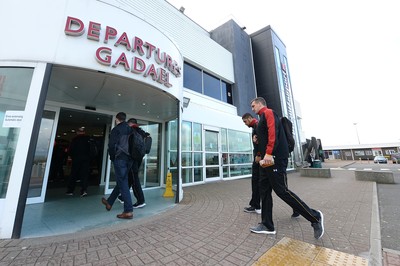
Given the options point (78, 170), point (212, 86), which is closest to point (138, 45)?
point (78, 170)

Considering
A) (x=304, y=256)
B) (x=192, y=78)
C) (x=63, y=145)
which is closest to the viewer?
(x=304, y=256)

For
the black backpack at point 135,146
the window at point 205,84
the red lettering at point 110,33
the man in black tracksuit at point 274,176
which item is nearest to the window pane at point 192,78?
the window at point 205,84

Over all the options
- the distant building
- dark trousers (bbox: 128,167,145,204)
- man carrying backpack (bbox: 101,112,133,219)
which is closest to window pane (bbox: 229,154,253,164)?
dark trousers (bbox: 128,167,145,204)

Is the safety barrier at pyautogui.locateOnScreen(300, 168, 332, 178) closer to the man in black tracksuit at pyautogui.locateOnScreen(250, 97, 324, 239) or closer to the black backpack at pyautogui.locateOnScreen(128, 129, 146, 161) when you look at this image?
the man in black tracksuit at pyautogui.locateOnScreen(250, 97, 324, 239)

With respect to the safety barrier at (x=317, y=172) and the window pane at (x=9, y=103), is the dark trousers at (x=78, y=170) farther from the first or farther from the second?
the safety barrier at (x=317, y=172)

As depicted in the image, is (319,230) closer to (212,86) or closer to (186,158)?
(186,158)

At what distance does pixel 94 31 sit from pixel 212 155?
22.9 ft

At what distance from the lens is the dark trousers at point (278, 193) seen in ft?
8.32

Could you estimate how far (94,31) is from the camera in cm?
344

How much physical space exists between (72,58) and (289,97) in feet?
59.3

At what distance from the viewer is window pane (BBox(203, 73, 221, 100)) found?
1088 centimetres

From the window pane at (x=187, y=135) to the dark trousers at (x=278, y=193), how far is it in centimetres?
523

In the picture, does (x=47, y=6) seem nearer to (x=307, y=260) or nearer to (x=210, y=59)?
(x=307, y=260)

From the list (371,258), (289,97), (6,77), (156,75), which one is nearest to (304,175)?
(289,97)
